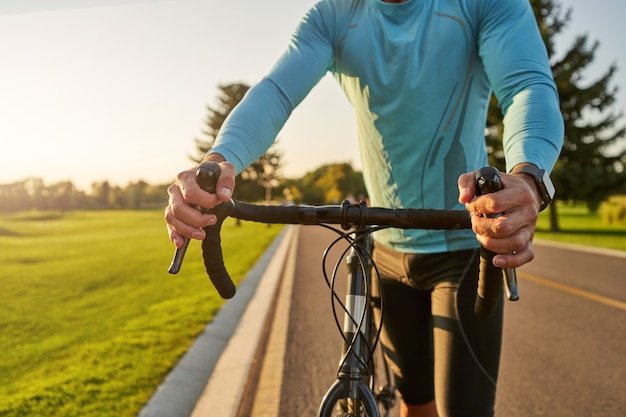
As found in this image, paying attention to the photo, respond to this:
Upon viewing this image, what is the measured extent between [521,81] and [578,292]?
8.23 m

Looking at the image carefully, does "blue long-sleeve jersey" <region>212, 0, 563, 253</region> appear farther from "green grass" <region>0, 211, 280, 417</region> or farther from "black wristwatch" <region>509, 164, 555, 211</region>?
"green grass" <region>0, 211, 280, 417</region>

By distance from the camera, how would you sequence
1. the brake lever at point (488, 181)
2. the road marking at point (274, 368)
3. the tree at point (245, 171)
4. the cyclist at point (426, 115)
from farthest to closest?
the tree at point (245, 171)
the road marking at point (274, 368)
the cyclist at point (426, 115)
the brake lever at point (488, 181)

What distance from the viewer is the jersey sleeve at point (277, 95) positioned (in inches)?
66.3

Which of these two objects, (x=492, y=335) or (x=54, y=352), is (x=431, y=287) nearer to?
(x=492, y=335)

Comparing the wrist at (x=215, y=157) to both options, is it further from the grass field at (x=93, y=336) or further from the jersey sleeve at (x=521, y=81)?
the grass field at (x=93, y=336)

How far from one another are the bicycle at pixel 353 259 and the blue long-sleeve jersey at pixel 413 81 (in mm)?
293

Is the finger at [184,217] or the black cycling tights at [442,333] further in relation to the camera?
the black cycling tights at [442,333]

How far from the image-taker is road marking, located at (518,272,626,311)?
7975mm

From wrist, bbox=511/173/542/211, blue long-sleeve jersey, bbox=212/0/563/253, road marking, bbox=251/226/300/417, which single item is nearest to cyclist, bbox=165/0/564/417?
blue long-sleeve jersey, bbox=212/0/563/253

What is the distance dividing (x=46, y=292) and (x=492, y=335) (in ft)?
33.6

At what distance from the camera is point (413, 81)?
6.50ft

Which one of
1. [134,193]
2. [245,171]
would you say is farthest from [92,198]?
[245,171]

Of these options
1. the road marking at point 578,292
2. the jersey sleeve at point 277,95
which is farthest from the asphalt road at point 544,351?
the jersey sleeve at point 277,95

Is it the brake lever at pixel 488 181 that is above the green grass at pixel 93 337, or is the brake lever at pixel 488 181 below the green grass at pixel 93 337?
above
